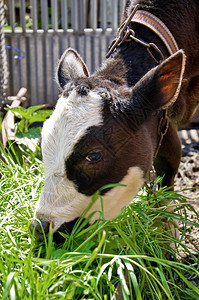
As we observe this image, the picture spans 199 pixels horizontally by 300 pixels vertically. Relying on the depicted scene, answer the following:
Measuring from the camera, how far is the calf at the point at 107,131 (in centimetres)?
216

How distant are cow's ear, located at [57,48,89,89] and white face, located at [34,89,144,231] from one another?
1.30 ft

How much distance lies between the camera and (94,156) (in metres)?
2.17

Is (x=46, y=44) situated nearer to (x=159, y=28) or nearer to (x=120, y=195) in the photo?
(x=159, y=28)

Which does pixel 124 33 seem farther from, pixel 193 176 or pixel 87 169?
pixel 193 176

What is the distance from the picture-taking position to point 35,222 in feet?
7.11

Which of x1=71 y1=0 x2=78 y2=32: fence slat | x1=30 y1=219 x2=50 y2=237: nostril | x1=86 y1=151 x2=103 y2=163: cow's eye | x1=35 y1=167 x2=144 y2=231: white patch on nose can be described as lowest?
x1=30 y1=219 x2=50 y2=237: nostril

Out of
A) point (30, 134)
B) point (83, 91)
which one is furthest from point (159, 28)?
point (30, 134)

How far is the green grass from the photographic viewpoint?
1.83m

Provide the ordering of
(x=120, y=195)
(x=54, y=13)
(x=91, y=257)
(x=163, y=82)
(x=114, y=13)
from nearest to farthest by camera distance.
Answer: (x=91, y=257)
(x=163, y=82)
(x=120, y=195)
(x=54, y=13)
(x=114, y=13)

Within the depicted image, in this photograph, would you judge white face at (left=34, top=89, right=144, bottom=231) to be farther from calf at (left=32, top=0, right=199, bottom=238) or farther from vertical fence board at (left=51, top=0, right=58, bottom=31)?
vertical fence board at (left=51, top=0, right=58, bottom=31)

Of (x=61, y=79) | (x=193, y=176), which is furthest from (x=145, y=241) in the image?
(x=193, y=176)

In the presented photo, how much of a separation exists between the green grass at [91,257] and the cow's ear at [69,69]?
28.4 inches

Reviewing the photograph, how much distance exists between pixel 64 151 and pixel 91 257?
1.84 ft

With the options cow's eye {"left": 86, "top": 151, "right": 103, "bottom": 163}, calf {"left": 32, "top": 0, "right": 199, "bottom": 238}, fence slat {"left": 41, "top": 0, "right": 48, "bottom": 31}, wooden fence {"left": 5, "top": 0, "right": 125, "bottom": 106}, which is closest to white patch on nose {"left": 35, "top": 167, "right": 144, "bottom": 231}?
calf {"left": 32, "top": 0, "right": 199, "bottom": 238}
